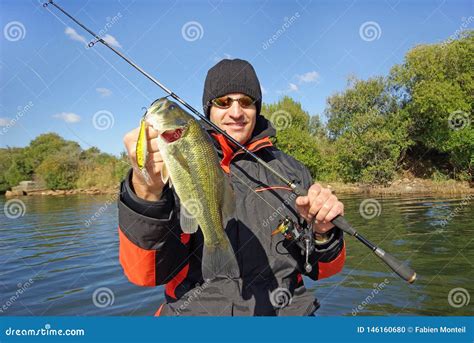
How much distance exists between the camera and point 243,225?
3.80 metres

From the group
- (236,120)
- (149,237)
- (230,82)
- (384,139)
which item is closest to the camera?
(149,237)

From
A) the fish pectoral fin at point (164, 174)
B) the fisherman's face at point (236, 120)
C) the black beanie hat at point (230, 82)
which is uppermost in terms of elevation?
the black beanie hat at point (230, 82)

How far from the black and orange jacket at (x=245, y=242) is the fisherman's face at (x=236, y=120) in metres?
0.15

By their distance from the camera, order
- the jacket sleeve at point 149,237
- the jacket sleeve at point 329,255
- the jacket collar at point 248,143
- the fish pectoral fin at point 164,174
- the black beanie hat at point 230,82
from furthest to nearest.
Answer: the black beanie hat at point 230,82, the jacket collar at point 248,143, the jacket sleeve at point 329,255, the jacket sleeve at point 149,237, the fish pectoral fin at point 164,174

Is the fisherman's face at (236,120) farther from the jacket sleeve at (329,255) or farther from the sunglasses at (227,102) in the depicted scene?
the jacket sleeve at (329,255)

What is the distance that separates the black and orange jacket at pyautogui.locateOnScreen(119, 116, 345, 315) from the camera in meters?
3.27

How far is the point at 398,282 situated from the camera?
29.4 ft

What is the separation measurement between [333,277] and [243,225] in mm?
6755

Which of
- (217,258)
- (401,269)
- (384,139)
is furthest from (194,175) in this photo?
(384,139)

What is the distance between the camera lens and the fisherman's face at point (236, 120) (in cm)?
442

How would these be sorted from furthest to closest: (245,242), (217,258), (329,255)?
Answer: 1. (329,255)
2. (245,242)
3. (217,258)

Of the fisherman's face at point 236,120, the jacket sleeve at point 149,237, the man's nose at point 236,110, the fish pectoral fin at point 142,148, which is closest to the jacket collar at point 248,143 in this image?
the fisherman's face at point 236,120

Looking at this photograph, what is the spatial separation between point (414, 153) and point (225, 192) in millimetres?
49288

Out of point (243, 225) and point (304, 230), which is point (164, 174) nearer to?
point (243, 225)
